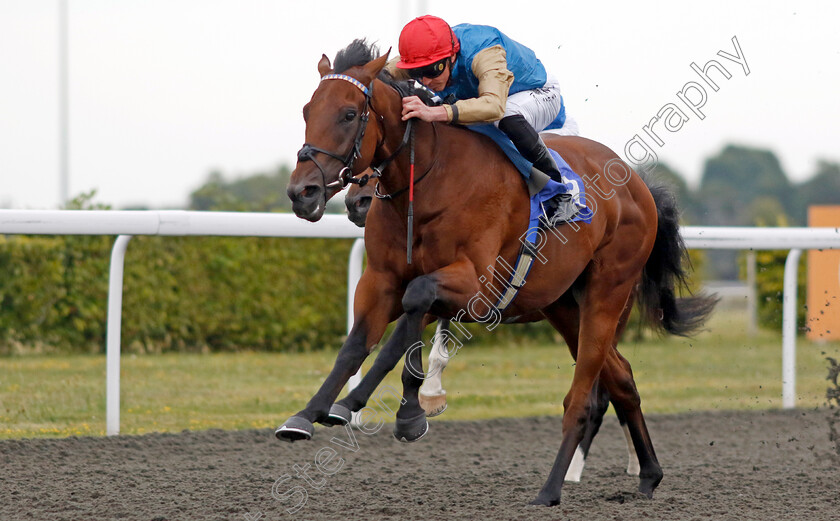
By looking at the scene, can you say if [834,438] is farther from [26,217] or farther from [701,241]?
[26,217]

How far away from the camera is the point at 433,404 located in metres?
4.35

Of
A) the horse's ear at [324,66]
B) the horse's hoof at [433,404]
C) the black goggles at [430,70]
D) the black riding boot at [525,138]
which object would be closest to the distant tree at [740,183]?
the horse's hoof at [433,404]

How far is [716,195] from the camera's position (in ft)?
Result: 122

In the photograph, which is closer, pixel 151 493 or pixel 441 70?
pixel 441 70

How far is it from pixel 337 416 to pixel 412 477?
1482 mm

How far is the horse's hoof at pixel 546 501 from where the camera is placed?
4064 mm

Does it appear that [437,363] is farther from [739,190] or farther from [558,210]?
[739,190]

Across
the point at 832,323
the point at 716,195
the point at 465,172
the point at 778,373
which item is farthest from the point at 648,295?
the point at 716,195

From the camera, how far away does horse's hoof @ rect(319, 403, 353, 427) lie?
132 inches

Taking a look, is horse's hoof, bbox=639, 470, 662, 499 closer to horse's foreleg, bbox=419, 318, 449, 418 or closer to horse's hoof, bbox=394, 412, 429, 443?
horse's foreleg, bbox=419, 318, 449, 418

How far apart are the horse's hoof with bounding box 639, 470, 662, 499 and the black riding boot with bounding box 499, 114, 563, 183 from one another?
5.11 ft

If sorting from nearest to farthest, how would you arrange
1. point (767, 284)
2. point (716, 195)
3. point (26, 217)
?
point (26, 217)
point (767, 284)
point (716, 195)

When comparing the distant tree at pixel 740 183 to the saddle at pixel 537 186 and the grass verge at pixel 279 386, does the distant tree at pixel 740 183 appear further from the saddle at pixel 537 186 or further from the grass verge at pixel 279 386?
the saddle at pixel 537 186

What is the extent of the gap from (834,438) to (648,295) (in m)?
1.31
